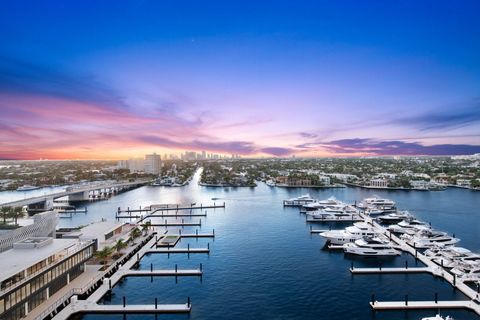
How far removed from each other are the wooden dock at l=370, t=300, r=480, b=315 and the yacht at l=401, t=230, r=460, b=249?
14.6 metres

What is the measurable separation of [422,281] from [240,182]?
95892mm

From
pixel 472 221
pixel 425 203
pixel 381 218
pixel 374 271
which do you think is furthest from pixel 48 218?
pixel 425 203

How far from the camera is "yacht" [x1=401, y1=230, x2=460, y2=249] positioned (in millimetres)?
39844

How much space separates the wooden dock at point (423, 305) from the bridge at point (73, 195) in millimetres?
63071

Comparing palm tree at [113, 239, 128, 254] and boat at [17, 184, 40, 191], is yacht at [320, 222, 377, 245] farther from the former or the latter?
boat at [17, 184, 40, 191]

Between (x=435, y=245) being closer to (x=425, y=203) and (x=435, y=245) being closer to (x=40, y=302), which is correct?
(x=40, y=302)

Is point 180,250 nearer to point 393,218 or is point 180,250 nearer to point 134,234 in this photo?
point 134,234

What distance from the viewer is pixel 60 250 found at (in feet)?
86.5

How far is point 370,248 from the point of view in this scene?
1469 inches

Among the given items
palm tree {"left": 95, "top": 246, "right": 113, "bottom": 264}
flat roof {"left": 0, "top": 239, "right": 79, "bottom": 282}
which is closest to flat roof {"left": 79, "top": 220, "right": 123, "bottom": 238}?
palm tree {"left": 95, "top": 246, "right": 113, "bottom": 264}

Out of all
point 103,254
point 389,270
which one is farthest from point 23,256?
point 389,270

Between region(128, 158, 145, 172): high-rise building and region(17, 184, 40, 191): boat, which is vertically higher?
region(128, 158, 145, 172): high-rise building

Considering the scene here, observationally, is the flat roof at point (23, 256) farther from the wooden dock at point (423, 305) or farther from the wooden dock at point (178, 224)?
the wooden dock at point (178, 224)

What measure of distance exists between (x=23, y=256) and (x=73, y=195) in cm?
7069
